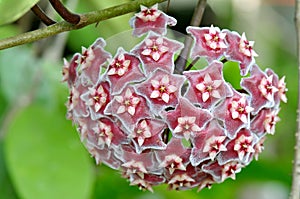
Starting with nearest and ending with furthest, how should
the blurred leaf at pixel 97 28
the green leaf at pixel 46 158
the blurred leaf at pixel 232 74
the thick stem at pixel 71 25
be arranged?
the thick stem at pixel 71 25
the blurred leaf at pixel 232 74
the green leaf at pixel 46 158
the blurred leaf at pixel 97 28

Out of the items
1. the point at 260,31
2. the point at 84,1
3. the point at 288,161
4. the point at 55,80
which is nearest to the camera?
the point at 55,80

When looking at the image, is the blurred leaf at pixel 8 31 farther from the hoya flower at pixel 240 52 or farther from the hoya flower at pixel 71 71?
the hoya flower at pixel 240 52

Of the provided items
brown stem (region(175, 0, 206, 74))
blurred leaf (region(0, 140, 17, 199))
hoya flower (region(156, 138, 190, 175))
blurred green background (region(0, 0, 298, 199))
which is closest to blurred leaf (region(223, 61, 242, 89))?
blurred green background (region(0, 0, 298, 199))

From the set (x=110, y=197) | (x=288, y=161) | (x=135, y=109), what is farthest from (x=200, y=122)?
(x=288, y=161)

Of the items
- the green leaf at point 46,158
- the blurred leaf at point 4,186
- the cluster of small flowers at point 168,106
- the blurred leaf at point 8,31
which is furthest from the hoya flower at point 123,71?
the blurred leaf at point 4,186

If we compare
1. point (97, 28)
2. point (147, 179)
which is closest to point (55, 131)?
point (97, 28)

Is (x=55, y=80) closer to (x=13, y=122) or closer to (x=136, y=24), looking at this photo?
(x=13, y=122)

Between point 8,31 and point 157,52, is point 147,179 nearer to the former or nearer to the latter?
point 157,52
